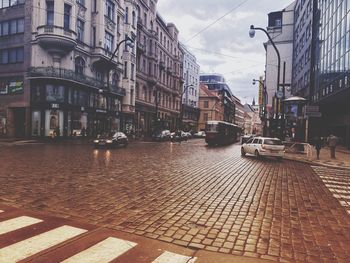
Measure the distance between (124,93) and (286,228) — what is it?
42.3 metres

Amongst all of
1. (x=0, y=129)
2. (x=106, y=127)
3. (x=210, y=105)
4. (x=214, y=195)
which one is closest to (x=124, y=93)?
(x=106, y=127)

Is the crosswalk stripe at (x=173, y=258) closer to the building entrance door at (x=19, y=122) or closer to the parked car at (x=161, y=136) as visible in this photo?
the building entrance door at (x=19, y=122)

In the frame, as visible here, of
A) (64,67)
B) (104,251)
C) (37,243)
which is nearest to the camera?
(104,251)

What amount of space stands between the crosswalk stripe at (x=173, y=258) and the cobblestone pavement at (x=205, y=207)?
449 millimetres

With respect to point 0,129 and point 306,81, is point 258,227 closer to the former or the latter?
point 0,129

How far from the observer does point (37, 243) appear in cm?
459

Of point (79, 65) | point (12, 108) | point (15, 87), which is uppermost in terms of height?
point (79, 65)

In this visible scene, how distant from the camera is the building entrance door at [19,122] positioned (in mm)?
35175

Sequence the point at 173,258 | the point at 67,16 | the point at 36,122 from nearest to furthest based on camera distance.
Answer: the point at 173,258
the point at 36,122
the point at 67,16

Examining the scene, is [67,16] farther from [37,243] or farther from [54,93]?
[37,243]

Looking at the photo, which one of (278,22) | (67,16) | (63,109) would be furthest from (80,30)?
(278,22)

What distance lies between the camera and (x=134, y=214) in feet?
20.7

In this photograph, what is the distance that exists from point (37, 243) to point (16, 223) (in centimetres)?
114

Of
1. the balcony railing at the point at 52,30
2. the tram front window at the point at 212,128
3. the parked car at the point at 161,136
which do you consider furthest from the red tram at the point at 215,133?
the balcony railing at the point at 52,30
